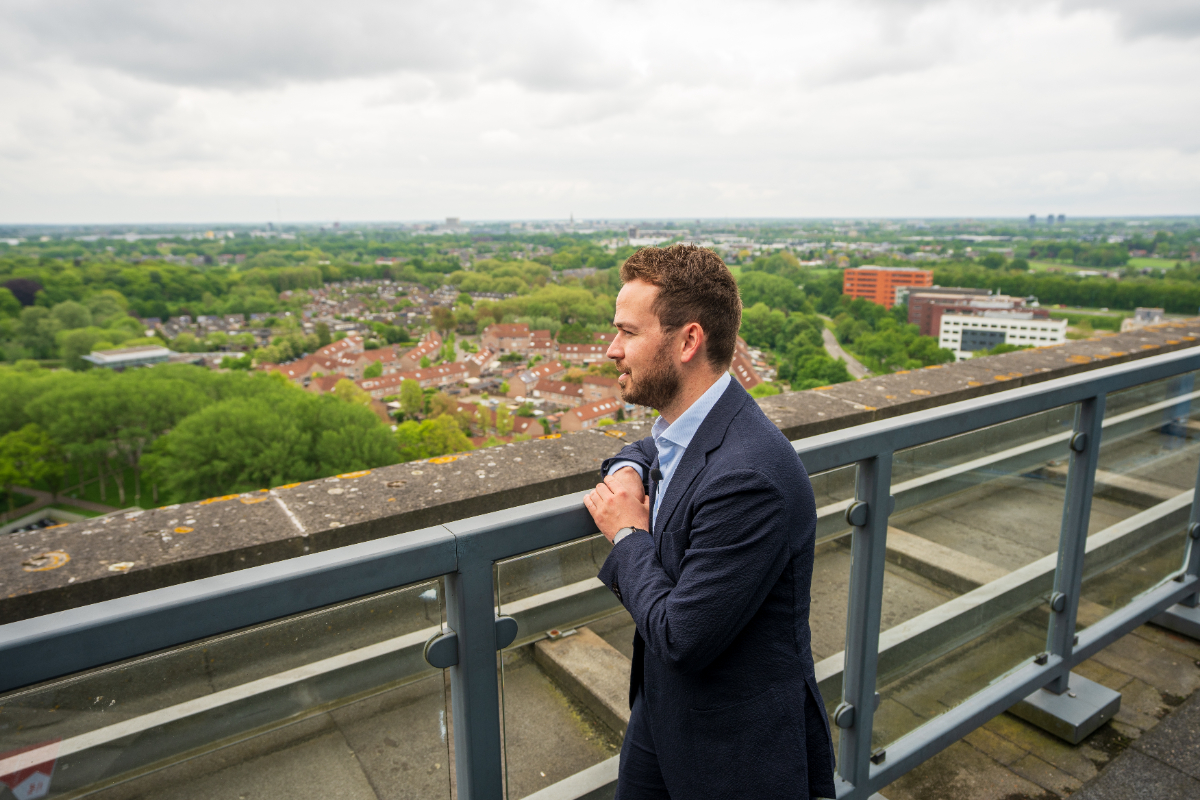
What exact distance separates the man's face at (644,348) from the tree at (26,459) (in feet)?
174

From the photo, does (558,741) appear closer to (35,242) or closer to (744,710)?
(744,710)

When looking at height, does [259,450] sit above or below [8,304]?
below

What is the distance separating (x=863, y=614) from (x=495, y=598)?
3.35ft

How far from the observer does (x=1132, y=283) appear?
177 ft

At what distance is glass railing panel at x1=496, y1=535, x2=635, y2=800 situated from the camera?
1.27 meters

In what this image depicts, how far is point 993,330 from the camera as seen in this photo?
48.7 meters

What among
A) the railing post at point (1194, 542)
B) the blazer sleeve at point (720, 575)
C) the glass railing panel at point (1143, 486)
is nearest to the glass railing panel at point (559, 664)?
the blazer sleeve at point (720, 575)

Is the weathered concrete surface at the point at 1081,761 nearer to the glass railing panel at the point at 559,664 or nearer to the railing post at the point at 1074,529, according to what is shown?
the railing post at the point at 1074,529

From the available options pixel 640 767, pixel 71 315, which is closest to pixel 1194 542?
pixel 640 767

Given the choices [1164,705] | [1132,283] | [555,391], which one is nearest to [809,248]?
[555,391]

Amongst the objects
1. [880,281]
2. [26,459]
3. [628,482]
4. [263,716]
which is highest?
[628,482]

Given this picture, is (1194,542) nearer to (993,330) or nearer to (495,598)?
(495,598)

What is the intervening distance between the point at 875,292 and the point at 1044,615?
55.2 meters

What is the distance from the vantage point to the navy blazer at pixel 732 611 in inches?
41.6
